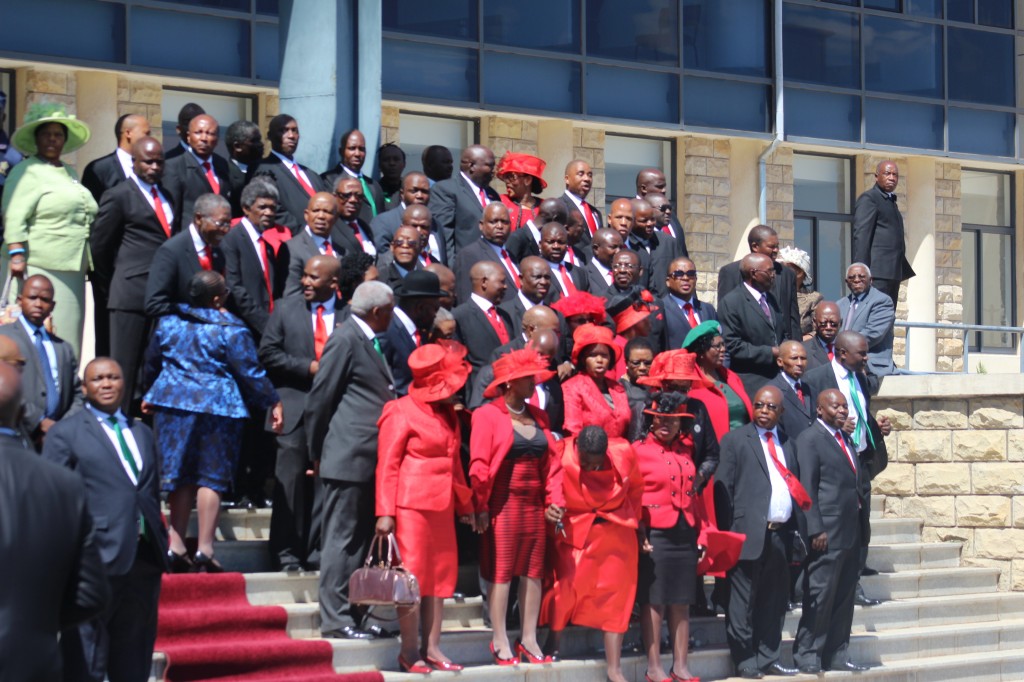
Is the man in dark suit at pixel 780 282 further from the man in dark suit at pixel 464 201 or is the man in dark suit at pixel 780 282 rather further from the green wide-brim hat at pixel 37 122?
the green wide-brim hat at pixel 37 122

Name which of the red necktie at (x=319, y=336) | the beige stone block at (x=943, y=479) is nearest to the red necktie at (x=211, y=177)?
the red necktie at (x=319, y=336)

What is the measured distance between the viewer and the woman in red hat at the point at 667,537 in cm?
1087

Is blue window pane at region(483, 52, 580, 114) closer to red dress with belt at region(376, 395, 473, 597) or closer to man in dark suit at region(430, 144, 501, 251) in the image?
man in dark suit at region(430, 144, 501, 251)

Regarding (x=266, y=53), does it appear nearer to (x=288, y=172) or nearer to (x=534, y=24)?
(x=534, y=24)

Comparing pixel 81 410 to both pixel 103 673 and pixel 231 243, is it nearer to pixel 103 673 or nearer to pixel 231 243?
pixel 103 673

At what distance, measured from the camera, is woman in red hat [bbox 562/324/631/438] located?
1081cm

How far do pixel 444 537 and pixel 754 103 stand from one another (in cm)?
1155

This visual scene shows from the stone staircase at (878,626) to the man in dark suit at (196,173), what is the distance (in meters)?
1.87

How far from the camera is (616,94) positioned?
773 inches

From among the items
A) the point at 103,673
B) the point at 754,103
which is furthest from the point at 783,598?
the point at 754,103

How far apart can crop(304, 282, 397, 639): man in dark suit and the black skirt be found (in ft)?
5.87

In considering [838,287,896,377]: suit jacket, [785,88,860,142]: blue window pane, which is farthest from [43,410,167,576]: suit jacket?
[785,88,860,142]: blue window pane

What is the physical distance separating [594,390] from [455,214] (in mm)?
2124

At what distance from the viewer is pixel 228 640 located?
31.2ft
